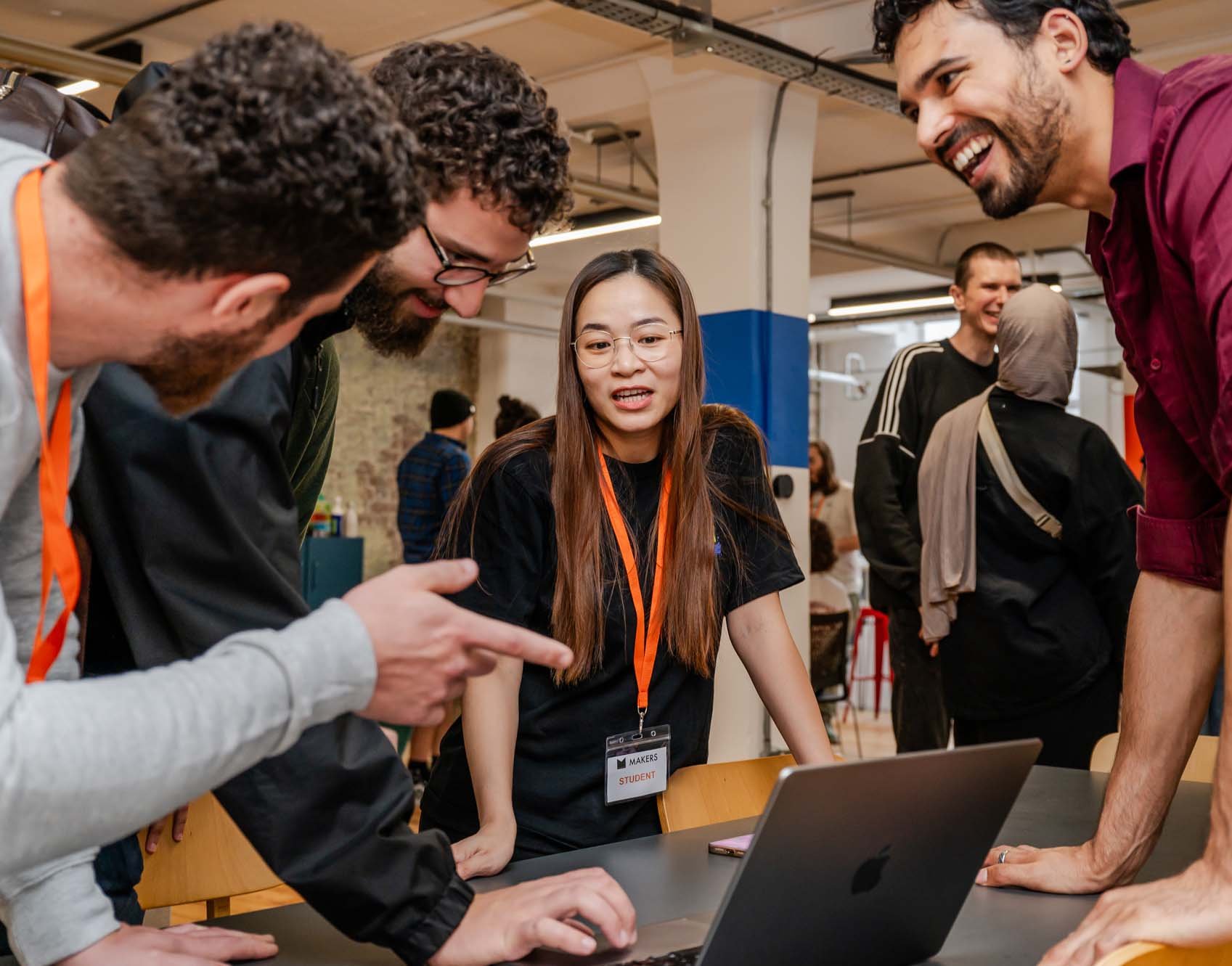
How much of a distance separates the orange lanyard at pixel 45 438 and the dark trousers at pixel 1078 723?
2.50 meters

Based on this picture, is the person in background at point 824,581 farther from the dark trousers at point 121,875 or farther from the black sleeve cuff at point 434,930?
the black sleeve cuff at point 434,930

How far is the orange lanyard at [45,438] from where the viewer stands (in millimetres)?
770

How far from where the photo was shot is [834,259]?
1043cm

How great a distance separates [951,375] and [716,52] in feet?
6.09

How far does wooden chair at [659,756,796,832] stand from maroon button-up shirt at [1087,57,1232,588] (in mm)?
677

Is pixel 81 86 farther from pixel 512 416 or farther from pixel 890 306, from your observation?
pixel 890 306

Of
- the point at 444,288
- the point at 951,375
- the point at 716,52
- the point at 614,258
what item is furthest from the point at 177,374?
the point at 716,52

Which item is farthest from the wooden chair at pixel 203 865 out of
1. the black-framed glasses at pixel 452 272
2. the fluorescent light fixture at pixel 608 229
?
the fluorescent light fixture at pixel 608 229

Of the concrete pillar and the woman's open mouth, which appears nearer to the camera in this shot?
the woman's open mouth

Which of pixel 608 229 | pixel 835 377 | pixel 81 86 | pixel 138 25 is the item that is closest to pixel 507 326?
pixel 608 229

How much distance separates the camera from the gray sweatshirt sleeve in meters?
0.69

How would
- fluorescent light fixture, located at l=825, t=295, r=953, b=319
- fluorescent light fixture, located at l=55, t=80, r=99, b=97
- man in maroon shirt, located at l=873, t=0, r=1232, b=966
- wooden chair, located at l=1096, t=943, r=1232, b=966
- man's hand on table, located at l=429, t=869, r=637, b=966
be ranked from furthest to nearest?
fluorescent light fixture, located at l=825, t=295, r=953, b=319 → fluorescent light fixture, located at l=55, t=80, r=99, b=97 → man in maroon shirt, located at l=873, t=0, r=1232, b=966 → man's hand on table, located at l=429, t=869, r=637, b=966 → wooden chair, located at l=1096, t=943, r=1232, b=966

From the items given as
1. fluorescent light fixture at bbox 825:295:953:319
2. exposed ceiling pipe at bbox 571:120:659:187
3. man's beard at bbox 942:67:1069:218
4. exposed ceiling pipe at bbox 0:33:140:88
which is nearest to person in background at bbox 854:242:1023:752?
man's beard at bbox 942:67:1069:218

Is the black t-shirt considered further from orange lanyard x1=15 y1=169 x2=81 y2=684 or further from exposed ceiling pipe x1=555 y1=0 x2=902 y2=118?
exposed ceiling pipe x1=555 y1=0 x2=902 y2=118
